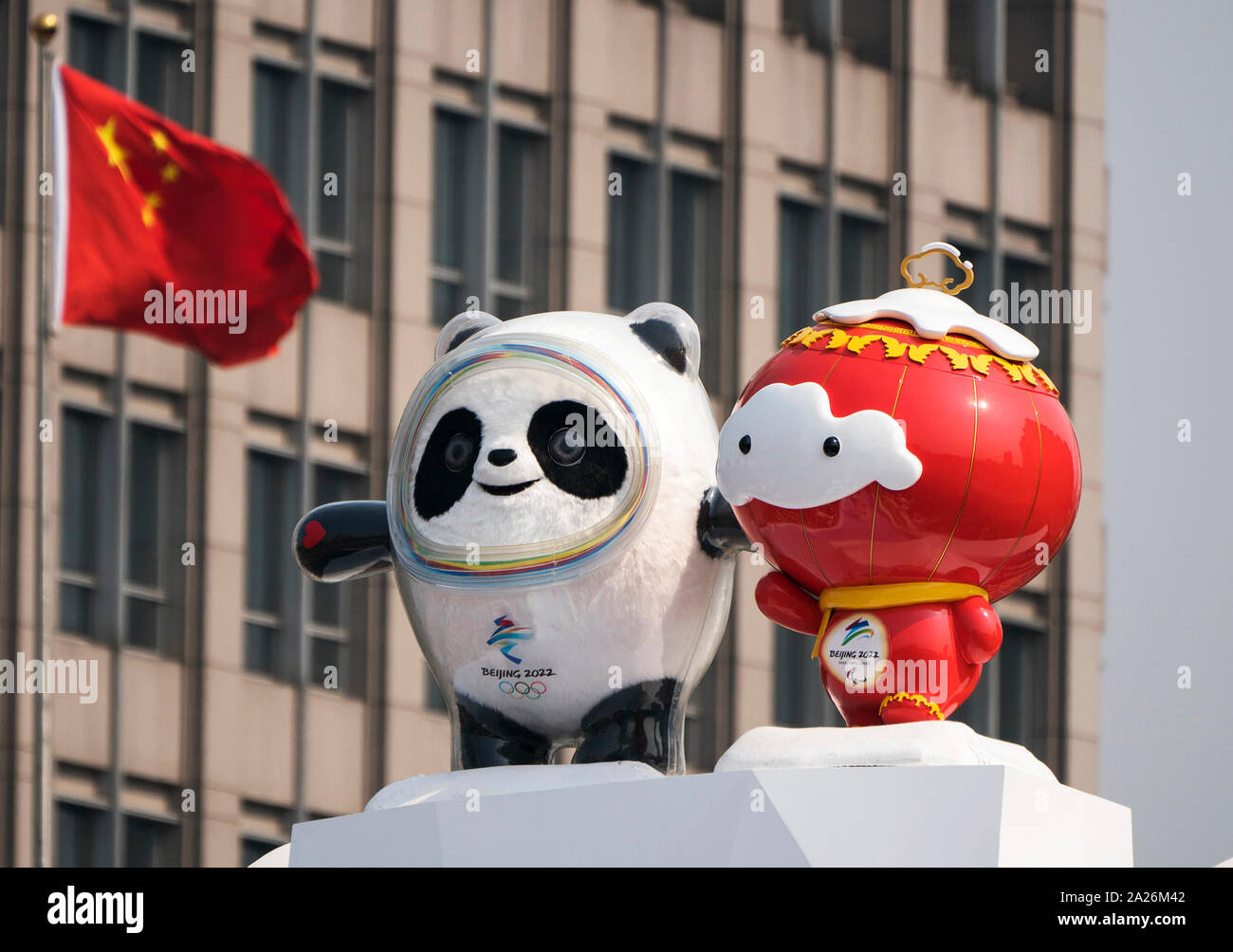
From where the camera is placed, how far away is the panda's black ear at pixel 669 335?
10492mm

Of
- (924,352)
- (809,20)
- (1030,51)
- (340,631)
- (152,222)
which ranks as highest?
(1030,51)

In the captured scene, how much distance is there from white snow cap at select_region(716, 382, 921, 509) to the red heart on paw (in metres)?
2.27

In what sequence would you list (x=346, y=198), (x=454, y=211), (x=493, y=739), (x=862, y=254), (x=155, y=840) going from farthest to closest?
(x=862, y=254), (x=454, y=211), (x=346, y=198), (x=155, y=840), (x=493, y=739)

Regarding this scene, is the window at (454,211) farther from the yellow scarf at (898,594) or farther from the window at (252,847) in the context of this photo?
the yellow scarf at (898,594)

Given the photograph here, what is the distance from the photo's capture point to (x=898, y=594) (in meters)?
9.18

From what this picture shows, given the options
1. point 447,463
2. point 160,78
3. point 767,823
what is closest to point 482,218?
point 160,78

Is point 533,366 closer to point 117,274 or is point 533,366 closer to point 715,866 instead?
point 715,866

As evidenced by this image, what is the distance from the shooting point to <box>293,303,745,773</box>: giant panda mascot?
9898mm

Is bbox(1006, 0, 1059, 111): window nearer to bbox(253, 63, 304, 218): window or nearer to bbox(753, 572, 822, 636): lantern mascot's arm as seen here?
bbox(253, 63, 304, 218): window

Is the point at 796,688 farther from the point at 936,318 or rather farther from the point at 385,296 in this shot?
the point at 936,318

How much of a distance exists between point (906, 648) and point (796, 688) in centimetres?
1638

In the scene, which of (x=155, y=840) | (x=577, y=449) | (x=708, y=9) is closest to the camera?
(x=577, y=449)

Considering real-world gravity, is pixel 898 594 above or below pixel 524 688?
above

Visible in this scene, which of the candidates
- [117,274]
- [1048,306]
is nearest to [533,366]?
[117,274]
